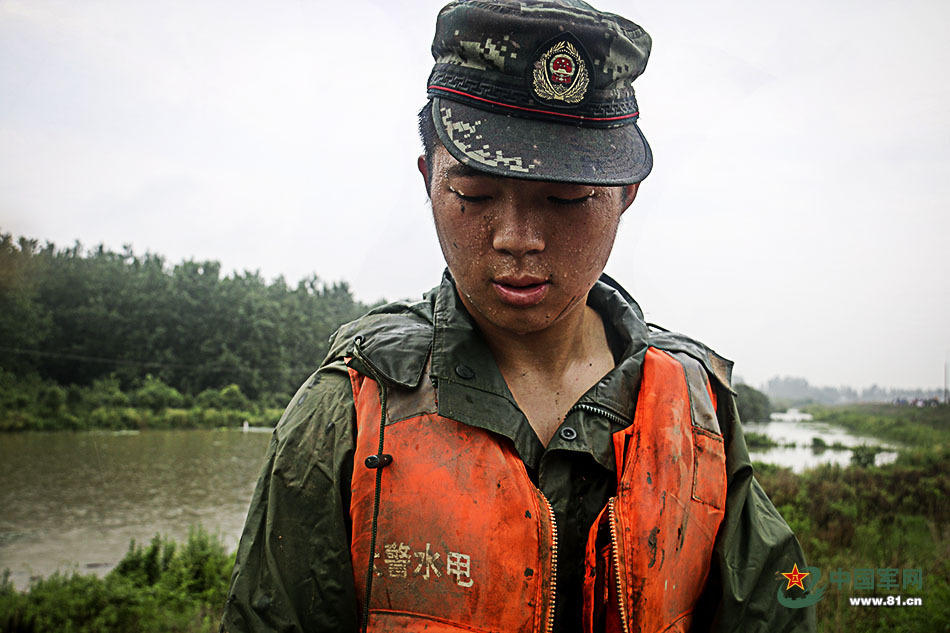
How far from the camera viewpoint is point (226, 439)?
104 feet

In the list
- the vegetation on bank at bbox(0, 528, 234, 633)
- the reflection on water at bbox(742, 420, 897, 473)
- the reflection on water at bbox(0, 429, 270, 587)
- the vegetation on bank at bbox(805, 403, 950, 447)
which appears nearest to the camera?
the vegetation on bank at bbox(0, 528, 234, 633)

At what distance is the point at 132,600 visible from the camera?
947 centimetres

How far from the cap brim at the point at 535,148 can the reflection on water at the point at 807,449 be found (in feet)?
37.3

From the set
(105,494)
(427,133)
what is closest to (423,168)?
(427,133)

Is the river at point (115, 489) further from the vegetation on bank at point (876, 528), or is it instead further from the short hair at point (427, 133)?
the short hair at point (427, 133)

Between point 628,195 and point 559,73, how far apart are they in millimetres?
506

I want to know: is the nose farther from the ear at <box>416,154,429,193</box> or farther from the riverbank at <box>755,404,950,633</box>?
the riverbank at <box>755,404,950,633</box>

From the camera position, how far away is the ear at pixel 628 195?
2041mm

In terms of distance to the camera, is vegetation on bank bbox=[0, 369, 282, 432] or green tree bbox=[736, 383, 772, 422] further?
vegetation on bank bbox=[0, 369, 282, 432]

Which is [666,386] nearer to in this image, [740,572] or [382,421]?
[740,572]

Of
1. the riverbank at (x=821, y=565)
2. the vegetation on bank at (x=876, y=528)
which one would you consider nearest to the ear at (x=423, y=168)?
the vegetation on bank at (x=876, y=528)

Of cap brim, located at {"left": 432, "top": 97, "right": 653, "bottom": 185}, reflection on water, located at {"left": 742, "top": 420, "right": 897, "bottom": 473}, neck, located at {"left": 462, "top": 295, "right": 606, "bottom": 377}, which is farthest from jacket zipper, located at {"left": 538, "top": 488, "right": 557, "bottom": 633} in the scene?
reflection on water, located at {"left": 742, "top": 420, "right": 897, "bottom": 473}

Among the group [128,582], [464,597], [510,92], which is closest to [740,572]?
[464,597]

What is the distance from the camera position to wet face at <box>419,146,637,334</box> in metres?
1.75
